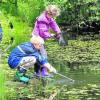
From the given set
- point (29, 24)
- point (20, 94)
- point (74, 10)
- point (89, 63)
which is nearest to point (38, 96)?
point (20, 94)

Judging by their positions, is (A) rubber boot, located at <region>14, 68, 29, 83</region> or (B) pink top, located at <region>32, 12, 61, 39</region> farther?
(B) pink top, located at <region>32, 12, 61, 39</region>

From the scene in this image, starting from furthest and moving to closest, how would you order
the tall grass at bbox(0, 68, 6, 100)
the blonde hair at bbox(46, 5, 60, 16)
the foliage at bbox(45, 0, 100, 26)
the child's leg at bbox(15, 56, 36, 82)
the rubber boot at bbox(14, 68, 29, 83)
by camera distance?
the foliage at bbox(45, 0, 100, 26)
the blonde hair at bbox(46, 5, 60, 16)
the child's leg at bbox(15, 56, 36, 82)
the rubber boot at bbox(14, 68, 29, 83)
the tall grass at bbox(0, 68, 6, 100)

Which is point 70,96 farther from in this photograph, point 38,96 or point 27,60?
point 27,60

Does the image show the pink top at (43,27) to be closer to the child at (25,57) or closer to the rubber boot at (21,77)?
the child at (25,57)

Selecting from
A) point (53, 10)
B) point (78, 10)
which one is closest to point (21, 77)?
point (53, 10)

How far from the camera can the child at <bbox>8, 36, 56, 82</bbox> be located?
11.1 metres

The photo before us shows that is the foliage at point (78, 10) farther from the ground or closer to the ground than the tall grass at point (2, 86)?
farther from the ground

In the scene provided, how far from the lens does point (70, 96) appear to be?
30.9 ft

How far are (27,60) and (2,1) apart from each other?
20.7m

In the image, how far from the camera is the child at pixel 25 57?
11.1 m

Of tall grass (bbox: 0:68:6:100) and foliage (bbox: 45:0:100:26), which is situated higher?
foliage (bbox: 45:0:100:26)

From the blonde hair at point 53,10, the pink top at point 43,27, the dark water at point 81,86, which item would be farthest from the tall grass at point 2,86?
the blonde hair at point 53,10

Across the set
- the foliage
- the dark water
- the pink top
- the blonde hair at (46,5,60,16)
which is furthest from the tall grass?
the foliage

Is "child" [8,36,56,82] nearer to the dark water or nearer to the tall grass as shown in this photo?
the tall grass
